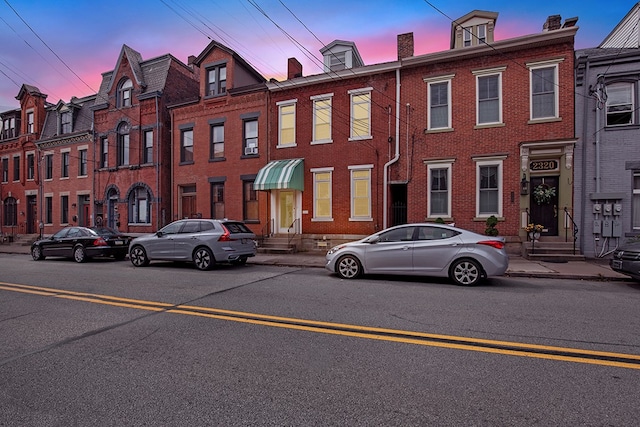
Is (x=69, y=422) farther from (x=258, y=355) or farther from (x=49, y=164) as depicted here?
(x=49, y=164)

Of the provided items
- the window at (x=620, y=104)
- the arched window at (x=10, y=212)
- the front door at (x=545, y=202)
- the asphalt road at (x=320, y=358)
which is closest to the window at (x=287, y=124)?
the front door at (x=545, y=202)

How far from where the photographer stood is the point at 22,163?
2678 cm

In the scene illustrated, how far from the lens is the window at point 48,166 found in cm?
2545

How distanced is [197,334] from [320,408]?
250 centimetres

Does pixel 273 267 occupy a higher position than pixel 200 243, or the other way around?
pixel 200 243

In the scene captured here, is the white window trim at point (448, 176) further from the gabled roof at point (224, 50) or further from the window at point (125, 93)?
the window at point (125, 93)

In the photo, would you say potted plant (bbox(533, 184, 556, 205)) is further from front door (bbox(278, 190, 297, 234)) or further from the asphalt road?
front door (bbox(278, 190, 297, 234))

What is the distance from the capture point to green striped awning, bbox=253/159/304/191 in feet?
51.5

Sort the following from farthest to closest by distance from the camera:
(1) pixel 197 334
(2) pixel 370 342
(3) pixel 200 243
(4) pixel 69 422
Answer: (3) pixel 200 243, (1) pixel 197 334, (2) pixel 370 342, (4) pixel 69 422

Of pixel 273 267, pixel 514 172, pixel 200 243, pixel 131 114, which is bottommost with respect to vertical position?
pixel 273 267

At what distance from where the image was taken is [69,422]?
2791mm

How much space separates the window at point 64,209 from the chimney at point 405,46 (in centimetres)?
2384

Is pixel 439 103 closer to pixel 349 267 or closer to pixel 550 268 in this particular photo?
pixel 550 268

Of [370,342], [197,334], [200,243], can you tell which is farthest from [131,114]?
[370,342]
